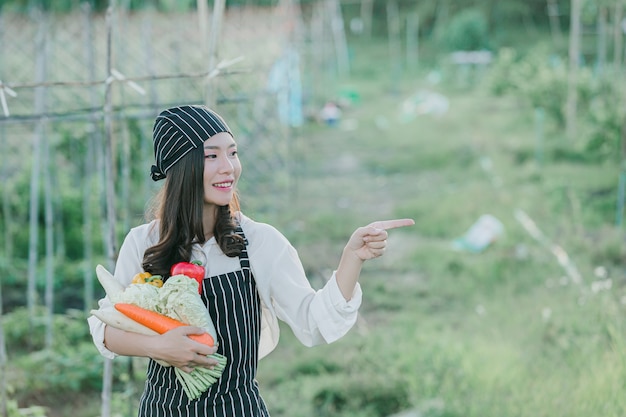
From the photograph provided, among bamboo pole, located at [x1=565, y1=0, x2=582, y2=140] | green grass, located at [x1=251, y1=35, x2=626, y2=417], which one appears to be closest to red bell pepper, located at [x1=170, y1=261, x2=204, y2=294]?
green grass, located at [x1=251, y1=35, x2=626, y2=417]

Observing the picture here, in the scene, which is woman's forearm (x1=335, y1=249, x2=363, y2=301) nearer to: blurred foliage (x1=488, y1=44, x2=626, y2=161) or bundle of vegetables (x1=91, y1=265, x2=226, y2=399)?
bundle of vegetables (x1=91, y1=265, x2=226, y2=399)

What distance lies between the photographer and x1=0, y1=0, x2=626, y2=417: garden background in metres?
3.88

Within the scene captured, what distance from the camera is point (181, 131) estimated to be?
79.2 inches

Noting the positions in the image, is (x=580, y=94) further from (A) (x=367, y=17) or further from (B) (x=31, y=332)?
(A) (x=367, y=17)

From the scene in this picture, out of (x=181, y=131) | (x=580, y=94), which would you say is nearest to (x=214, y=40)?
(x=181, y=131)

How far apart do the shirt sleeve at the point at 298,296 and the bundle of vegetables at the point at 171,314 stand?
7.4 inches

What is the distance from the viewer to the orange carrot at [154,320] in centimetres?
192

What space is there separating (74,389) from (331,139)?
9.93 m

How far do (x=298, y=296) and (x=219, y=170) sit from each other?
33cm

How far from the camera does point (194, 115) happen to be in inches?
A: 80.0

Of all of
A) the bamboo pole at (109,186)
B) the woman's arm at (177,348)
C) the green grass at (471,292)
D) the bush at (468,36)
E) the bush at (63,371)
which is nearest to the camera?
the woman's arm at (177,348)

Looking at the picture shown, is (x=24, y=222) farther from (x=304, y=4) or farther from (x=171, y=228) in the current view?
(x=304, y=4)

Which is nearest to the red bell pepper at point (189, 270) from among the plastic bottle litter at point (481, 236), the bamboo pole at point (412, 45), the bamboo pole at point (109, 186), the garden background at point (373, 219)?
the garden background at point (373, 219)

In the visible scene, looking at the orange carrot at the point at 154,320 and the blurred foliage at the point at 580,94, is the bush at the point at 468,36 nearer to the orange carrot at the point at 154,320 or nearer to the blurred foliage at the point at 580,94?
the blurred foliage at the point at 580,94
